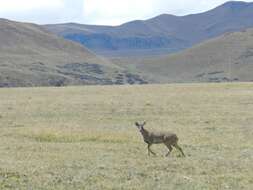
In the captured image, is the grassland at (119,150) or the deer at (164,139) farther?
the deer at (164,139)

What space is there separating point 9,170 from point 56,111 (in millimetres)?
21139

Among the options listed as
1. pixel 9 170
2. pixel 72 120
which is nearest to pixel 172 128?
pixel 72 120

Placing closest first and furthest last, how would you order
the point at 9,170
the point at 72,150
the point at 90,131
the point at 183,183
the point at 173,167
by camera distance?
the point at 183,183 → the point at 9,170 → the point at 173,167 → the point at 72,150 → the point at 90,131

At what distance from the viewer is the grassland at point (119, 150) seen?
51.4 feet

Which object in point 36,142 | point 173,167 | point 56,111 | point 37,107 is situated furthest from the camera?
point 37,107

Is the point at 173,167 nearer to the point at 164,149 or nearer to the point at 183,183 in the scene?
the point at 183,183

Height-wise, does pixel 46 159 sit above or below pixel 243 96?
below

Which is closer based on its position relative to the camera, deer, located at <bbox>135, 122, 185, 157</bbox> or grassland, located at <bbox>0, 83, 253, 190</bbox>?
grassland, located at <bbox>0, 83, 253, 190</bbox>

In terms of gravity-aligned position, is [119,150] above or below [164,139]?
below

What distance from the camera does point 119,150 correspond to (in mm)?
21281

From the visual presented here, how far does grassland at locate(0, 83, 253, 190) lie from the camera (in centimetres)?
1566

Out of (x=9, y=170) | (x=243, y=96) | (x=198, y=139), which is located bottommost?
(x=9, y=170)

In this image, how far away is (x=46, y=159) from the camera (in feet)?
62.0

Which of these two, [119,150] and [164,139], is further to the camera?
[119,150]
